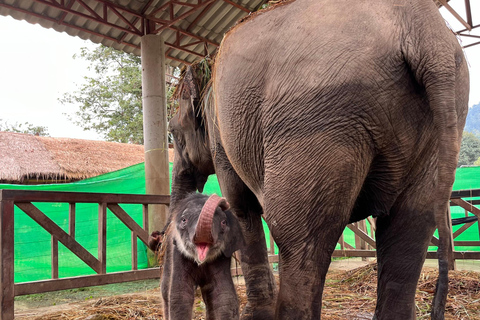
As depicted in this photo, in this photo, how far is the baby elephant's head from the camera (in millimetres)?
1897

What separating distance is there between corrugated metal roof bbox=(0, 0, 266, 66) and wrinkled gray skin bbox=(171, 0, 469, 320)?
621 centimetres

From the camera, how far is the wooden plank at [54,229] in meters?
3.51

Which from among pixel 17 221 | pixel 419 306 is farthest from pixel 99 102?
pixel 419 306

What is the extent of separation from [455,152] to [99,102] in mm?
20607

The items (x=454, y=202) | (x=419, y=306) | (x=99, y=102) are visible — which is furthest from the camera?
(x=99, y=102)

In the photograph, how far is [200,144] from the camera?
324cm

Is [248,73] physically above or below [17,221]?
above

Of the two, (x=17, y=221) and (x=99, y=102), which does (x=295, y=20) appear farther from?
(x=99, y=102)

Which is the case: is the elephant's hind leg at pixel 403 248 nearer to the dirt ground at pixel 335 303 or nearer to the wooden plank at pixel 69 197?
the dirt ground at pixel 335 303

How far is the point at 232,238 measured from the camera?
7.13 ft

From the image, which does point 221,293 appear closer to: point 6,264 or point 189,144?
point 189,144

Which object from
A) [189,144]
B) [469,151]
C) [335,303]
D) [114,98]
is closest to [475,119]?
[469,151]

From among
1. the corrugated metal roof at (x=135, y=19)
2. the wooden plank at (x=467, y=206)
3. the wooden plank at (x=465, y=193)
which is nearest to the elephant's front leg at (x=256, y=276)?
the wooden plank at (x=465, y=193)

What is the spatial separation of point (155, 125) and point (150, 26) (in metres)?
2.31
